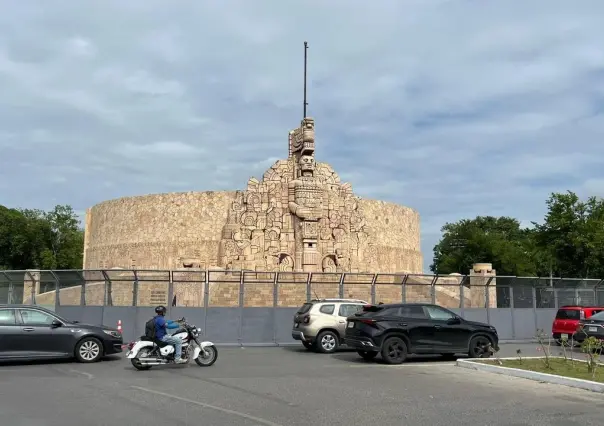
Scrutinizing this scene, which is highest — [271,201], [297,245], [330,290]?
[271,201]

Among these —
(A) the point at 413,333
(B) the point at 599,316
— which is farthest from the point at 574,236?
(A) the point at 413,333

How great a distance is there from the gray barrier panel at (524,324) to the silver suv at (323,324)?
811 cm

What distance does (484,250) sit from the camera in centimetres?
6075

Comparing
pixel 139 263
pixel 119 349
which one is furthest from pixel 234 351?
pixel 139 263

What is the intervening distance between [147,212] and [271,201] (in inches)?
669

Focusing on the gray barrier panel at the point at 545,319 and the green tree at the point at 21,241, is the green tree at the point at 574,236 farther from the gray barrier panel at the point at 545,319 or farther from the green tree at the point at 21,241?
the green tree at the point at 21,241

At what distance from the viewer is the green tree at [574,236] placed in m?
39.3

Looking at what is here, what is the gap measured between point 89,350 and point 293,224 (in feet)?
71.1

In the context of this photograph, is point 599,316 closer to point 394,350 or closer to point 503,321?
point 503,321

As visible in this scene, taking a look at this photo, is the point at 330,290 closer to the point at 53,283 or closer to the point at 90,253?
the point at 53,283

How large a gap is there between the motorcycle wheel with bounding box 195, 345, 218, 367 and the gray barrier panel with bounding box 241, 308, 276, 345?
230 inches

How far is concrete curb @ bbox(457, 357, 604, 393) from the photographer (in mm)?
10521

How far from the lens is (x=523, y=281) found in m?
22.4

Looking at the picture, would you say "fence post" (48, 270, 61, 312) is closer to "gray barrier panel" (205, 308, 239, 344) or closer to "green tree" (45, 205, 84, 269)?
"gray barrier panel" (205, 308, 239, 344)
